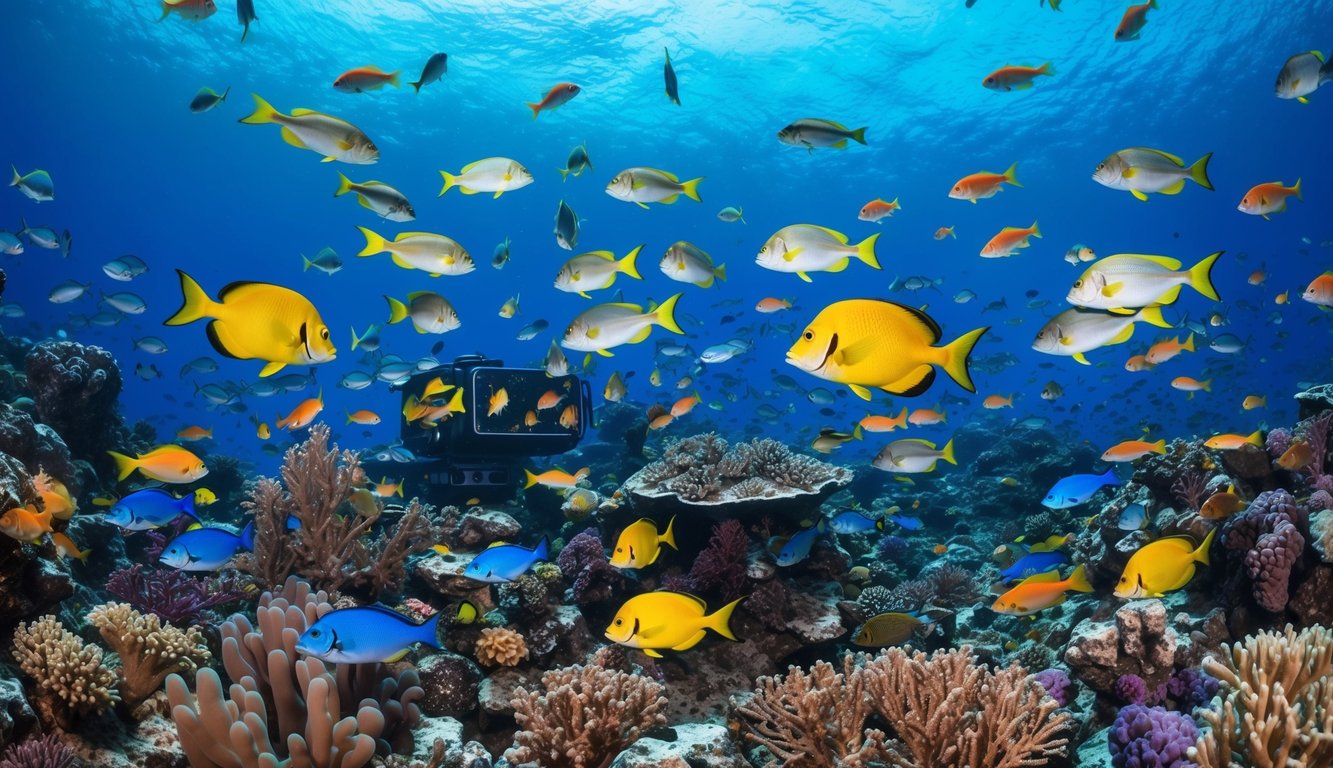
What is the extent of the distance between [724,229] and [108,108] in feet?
141

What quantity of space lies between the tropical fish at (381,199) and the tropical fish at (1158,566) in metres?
6.24

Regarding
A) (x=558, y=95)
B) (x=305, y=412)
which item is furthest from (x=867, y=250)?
(x=305, y=412)

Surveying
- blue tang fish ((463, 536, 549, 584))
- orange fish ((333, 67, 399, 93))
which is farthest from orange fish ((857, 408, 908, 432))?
orange fish ((333, 67, 399, 93))

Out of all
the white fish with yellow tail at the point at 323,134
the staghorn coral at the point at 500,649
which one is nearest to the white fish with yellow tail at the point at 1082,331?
the staghorn coral at the point at 500,649

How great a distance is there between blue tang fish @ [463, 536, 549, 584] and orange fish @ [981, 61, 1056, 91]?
6.79 meters

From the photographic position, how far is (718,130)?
37.9 metres

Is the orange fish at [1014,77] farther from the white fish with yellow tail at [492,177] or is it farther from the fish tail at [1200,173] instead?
the white fish with yellow tail at [492,177]

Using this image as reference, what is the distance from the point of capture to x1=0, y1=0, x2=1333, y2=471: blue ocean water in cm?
2866

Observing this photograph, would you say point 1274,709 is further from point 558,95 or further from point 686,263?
point 558,95

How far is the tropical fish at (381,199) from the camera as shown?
5477mm

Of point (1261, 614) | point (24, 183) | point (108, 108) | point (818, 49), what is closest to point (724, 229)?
point (818, 49)

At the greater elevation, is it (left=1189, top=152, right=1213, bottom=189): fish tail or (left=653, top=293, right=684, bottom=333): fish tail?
(left=1189, top=152, right=1213, bottom=189): fish tail

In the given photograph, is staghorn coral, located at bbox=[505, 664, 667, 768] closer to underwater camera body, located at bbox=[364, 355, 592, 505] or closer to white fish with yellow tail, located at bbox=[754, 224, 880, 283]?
white fish with yellow tail, located at bbox=[754, 224, 880, 283]

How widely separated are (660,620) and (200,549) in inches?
138
